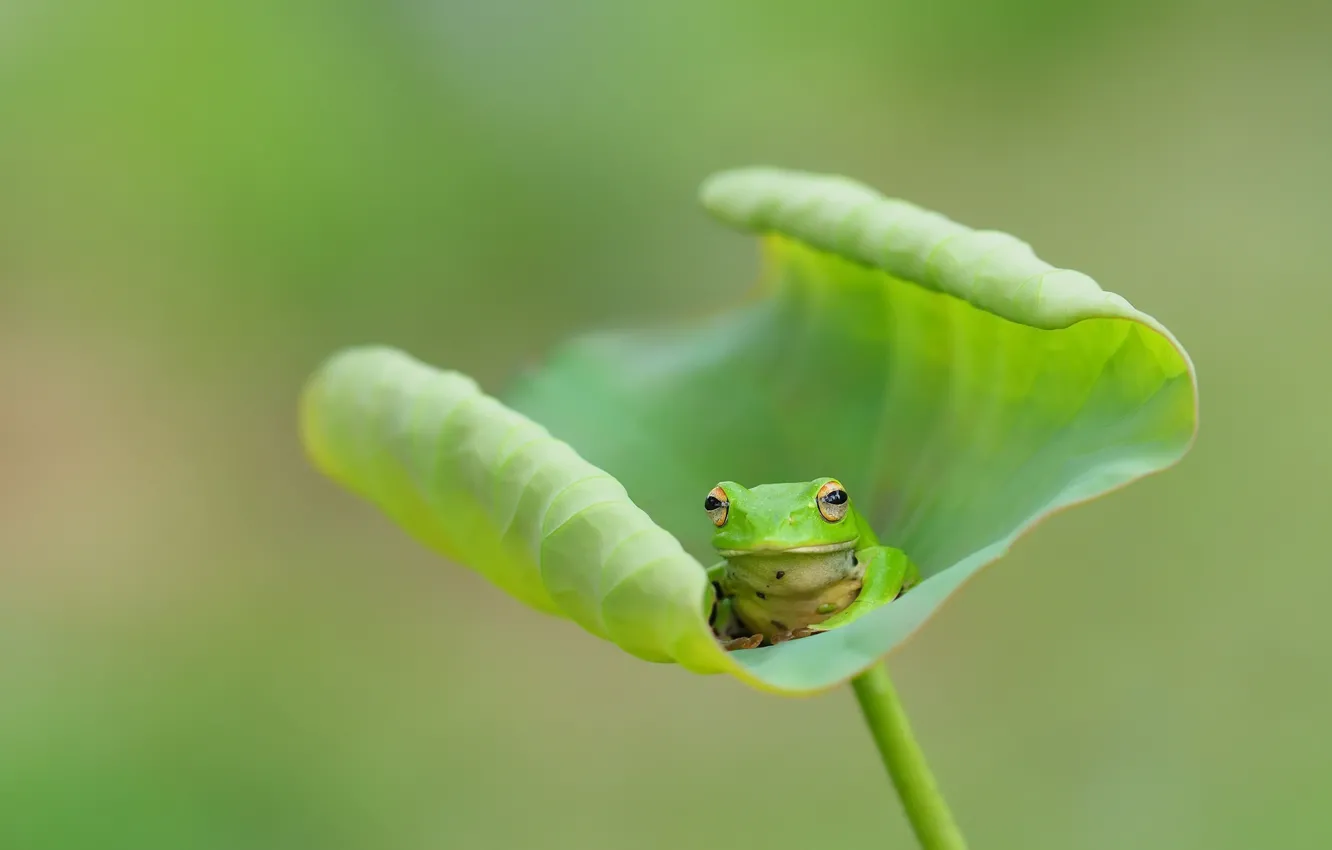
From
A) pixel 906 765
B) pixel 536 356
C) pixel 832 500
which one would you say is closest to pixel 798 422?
pixel 832 500

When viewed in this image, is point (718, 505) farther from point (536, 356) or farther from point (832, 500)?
point (536, 356)

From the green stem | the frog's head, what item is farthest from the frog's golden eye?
the green stem

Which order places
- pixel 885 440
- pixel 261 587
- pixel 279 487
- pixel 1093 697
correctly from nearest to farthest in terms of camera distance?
pixel 885 440
pixel 1093 697
pixel 261 587
pixel 279 487

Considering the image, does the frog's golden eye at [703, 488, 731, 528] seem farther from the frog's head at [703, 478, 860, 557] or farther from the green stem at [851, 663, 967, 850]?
the green stem at [851, 663, 967, 850]

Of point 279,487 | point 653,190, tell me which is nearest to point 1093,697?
point 653,190

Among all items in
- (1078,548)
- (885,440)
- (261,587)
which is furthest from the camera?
(261,587)

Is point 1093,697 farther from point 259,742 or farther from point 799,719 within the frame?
point 259,742
